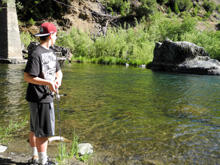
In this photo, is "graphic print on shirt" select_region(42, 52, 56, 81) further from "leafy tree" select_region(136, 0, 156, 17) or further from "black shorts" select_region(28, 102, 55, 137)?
"leafy tree" select_region(136, 0, 156, 17)

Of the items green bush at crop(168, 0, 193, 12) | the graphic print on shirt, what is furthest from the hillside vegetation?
the graphic print on shirt

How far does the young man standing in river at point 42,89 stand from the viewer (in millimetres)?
2473

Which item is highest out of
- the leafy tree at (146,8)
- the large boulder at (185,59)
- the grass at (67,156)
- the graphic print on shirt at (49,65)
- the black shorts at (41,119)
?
the leafy tree at (146,8)

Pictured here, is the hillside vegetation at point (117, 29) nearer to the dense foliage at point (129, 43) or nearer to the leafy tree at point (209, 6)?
the dense foliage at point (129, 43)

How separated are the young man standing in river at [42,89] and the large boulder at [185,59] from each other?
52.4ft

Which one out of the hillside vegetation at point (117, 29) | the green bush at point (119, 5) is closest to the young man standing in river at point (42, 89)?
A: the hillside vegetation at point (117, 29)

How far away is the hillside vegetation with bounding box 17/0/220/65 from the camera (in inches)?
1077

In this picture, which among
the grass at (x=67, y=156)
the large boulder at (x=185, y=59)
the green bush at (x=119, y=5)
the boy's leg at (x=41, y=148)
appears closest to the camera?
the boy's leg at (x=41, y=148)

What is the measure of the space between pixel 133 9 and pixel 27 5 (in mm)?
23128

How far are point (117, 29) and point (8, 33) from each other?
84.7ft

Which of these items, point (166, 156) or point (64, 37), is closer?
point (166, 156)

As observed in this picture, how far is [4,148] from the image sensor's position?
3107mm

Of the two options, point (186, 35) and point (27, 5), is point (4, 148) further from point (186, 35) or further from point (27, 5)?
point (27, 5)

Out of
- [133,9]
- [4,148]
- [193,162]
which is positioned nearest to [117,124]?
[193,162]
